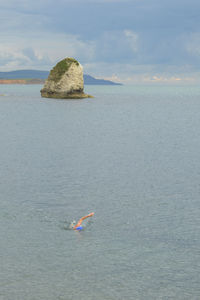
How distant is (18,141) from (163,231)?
30949 millimetres

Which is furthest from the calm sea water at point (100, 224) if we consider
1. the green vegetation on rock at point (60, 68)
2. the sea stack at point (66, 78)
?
the green vegetation on rock at point (60, 68)

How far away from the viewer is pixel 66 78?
106875 mm

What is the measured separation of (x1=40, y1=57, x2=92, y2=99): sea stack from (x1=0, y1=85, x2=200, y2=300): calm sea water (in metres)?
68.9

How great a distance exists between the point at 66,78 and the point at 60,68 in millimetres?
4515

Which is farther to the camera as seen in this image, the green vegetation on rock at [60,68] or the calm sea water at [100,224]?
the green vegetation on rock at [60,68]

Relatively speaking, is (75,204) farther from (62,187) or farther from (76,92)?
(76,92)

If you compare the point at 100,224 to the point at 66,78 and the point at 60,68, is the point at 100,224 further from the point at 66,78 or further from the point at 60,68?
the point at 60,68

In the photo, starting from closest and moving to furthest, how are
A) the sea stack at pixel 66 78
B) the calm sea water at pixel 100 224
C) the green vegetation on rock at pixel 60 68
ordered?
1. the calm sea water at pixel 100 224
2. the sea stack at pixel 66 78
3. the green vegetation on rock at pixel 60 68

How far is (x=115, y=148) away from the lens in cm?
4219

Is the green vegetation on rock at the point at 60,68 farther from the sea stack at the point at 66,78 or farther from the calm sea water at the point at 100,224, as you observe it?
the calm sea water at the point at 100,224

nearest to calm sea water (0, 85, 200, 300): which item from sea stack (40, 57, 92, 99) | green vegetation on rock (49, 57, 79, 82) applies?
sea stack (40, 57, 92, 99)

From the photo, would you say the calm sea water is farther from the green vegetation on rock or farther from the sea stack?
the green vegetation on rock

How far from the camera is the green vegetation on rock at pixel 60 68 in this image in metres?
108

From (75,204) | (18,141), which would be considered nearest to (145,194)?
(75,204)
